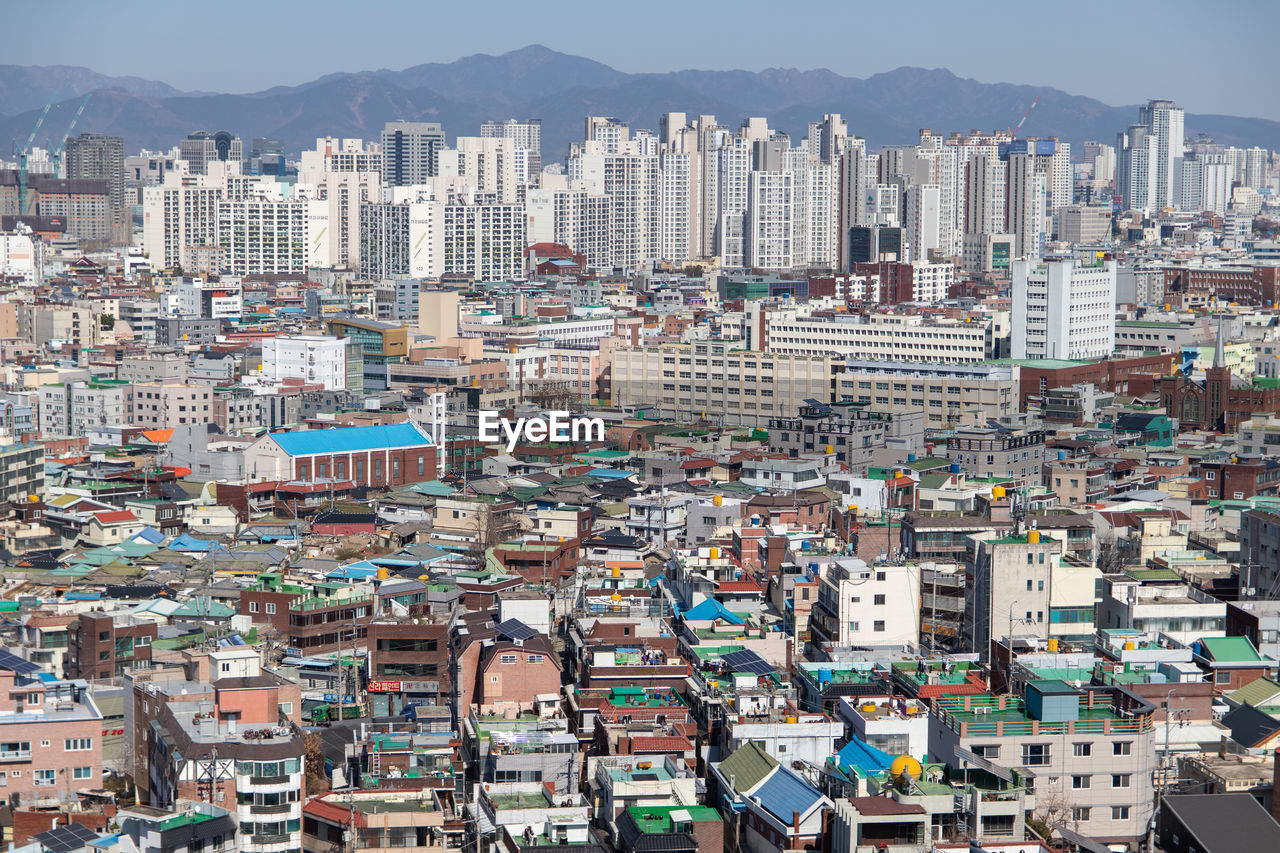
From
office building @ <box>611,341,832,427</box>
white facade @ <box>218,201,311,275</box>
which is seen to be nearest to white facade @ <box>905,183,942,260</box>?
white facade @ <box>218,201,311,275</box>

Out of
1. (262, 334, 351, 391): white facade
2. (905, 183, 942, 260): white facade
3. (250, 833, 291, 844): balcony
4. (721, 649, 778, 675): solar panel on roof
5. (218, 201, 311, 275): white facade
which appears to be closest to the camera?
(250, 833, 291, 844): balcony

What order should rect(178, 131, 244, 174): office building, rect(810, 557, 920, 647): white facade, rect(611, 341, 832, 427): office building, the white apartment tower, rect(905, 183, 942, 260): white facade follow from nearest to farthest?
rect(810, 557, 920, 647): white facade → rect(611, 341, 832, 427): office building → rect(905, 183, 942, 260): white facade → the white apartment tower → rect(178, 131, 244, 174): office building

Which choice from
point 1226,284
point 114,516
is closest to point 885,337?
point 114,516

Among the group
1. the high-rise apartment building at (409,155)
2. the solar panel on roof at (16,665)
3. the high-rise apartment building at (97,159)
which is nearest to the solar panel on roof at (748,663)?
the solar panel on roof at (16,665)

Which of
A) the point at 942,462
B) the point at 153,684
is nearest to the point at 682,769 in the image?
the point at 153,684

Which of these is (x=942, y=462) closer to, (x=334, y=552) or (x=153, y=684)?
(x=334, y=552)

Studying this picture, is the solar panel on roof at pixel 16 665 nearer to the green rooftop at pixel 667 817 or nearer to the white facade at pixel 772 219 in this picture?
the green rooftop at pixel 667 817

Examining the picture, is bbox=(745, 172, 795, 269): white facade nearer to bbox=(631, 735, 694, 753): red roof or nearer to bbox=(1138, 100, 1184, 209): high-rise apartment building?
bbox=(1138, 100, 1184, 209): high-rise apartment building
